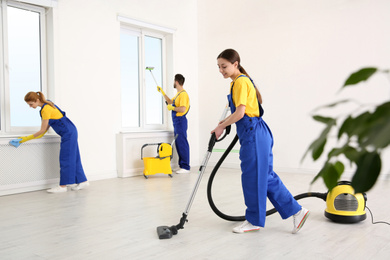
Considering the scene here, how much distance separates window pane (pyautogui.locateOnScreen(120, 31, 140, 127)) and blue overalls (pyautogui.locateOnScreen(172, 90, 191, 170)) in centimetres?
67

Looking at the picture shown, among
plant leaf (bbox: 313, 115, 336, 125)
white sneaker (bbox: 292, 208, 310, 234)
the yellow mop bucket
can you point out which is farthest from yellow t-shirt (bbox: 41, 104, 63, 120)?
plant leaf (bbox: 313, 115, 336, 125)

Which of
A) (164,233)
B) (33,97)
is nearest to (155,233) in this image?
(164,233)

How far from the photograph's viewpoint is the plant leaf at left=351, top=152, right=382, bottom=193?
0.28m

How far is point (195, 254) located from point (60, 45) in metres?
3.46

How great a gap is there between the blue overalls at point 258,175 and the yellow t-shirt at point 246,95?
0.16 feet

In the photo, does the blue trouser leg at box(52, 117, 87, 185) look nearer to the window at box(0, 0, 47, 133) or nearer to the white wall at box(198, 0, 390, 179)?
the window at box(0, 0, 47, 133)

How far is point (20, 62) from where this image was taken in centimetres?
455

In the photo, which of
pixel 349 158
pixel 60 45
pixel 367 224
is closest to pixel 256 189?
pixel 367 224

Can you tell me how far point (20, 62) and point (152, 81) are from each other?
213cm

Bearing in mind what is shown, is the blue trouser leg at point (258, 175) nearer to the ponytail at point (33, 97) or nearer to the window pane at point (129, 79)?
the ponytail at point (33, 97)

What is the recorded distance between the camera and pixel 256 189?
2461 mm

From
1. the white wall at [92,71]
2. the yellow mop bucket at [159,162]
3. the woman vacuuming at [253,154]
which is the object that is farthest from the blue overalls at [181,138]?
the woman vacuuming at [253,154]

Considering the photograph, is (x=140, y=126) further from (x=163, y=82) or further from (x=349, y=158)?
(x=349, y=158)

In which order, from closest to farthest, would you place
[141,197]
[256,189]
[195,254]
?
[195,254], [256,189], [141,197]
